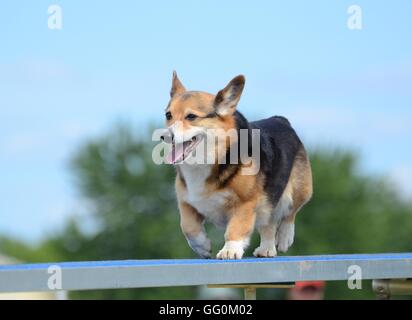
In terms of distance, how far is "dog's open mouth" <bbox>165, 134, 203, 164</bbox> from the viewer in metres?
7.36

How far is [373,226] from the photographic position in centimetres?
Answer: 5256

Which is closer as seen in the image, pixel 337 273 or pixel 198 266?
pixel 198 266

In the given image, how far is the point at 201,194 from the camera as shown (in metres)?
7.54

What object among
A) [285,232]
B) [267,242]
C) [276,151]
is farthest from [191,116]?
[285,232]

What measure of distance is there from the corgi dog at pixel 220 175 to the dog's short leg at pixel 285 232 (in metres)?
0.44

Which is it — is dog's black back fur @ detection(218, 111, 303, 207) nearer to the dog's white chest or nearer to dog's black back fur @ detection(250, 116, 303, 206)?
dog's black back fur @ detection(250, 116, 303, 206)

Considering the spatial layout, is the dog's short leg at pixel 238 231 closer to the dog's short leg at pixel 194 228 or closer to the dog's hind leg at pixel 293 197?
the dog's short leg at pixel 194 228

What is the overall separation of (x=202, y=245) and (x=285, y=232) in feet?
3.54

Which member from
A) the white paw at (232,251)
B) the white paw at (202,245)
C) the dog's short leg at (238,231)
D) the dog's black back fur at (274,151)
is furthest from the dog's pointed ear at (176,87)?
the white paw at (232,251)

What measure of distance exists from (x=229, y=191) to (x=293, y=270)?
1.01 meters

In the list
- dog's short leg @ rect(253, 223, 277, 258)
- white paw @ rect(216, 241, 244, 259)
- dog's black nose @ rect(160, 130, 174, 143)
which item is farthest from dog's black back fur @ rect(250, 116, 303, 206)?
dog's black nose @ rect(160, 130, 174, 143)

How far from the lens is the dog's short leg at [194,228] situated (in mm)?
7801
